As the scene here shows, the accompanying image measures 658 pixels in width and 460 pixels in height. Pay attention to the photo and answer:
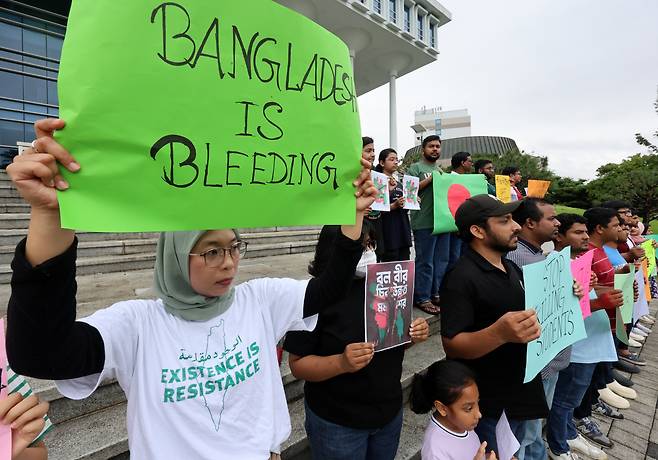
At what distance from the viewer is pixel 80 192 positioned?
2.46 feet

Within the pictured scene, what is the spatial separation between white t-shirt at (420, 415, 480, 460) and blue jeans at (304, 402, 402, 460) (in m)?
0.16

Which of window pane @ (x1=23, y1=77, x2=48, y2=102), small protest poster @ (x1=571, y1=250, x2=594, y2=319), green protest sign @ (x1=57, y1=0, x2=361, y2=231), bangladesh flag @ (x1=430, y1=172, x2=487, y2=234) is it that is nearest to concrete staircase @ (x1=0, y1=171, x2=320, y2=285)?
bangladesh flag @ (x1=430, y1=172, x2=487, y2=234)

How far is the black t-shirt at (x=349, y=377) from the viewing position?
61.6 inches

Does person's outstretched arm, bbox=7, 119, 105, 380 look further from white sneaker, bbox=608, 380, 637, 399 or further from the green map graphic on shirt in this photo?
white sneaker, bbox=608, 380, 637, 399

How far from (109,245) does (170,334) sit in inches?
202

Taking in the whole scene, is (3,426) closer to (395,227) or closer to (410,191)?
(395,227)

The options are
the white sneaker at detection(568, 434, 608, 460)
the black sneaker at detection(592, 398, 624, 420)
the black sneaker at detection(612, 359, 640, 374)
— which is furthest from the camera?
the black sneaker at detection(612, 359, 640, 374)

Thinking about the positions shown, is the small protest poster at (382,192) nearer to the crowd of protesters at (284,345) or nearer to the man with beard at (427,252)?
the man with beard at (427,252)

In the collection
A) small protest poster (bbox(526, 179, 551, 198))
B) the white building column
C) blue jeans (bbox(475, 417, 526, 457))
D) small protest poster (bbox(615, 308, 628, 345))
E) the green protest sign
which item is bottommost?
blue jeans (bbox(475, 417, 526, 457))

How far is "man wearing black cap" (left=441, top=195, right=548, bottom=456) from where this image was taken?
174 cm

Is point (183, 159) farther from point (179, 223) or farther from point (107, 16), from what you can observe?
point (107, 16)

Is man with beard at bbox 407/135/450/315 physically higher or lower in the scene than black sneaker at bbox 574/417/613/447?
higher

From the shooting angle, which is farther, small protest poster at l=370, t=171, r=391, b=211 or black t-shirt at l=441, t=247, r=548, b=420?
small protest poster at l=370, t=171, r=391, b=211

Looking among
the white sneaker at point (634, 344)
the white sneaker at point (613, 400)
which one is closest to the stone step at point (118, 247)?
the white sneaker at point (613, 400)
